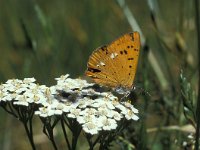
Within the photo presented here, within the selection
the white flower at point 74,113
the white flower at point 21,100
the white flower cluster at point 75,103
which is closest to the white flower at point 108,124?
the white flower cluster at point 75,103

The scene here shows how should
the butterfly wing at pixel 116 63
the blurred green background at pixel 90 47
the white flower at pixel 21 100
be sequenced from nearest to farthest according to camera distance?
the white flower at pixel 21 100 < the butterfly wing at pixel 116 63 < the blurred green background at pixel 90 47

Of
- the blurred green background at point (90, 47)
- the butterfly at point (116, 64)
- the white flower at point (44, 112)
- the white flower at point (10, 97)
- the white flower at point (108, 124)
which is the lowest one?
the white flower at point (108, 124)

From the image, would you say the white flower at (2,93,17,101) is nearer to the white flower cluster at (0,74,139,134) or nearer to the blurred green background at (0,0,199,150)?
the white flower cluster at (0,74,139,134)

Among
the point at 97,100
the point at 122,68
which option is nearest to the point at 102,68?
the point at 122,68

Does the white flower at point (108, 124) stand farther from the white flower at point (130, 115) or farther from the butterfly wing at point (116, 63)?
the butterfly wing at point (116, 63)

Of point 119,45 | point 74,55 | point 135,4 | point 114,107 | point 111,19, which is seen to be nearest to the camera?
point 114,107

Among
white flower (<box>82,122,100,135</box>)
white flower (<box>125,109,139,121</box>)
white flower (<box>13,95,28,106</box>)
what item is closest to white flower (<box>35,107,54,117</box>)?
white flower (<box>13,95,28,106</box>)

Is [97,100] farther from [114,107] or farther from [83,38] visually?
[83,38]

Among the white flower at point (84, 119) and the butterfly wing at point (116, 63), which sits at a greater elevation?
the butterfly wing at point (116, 63)
